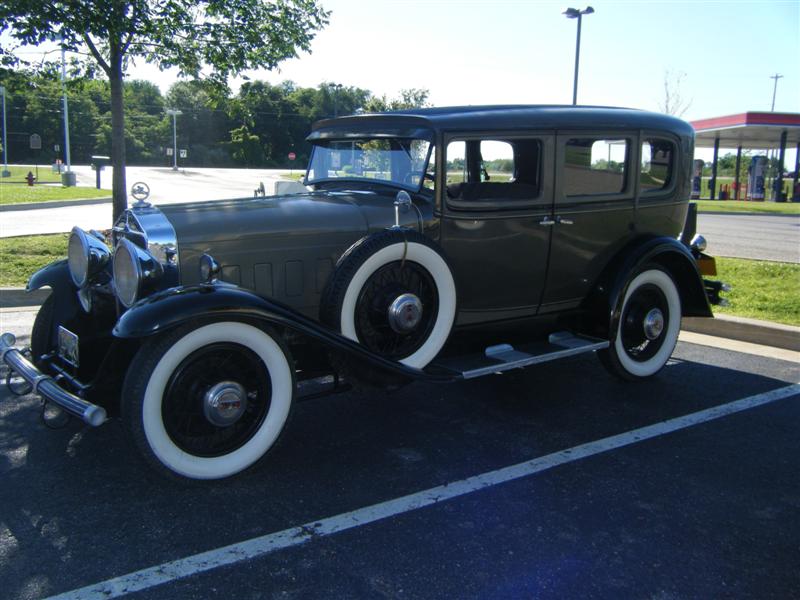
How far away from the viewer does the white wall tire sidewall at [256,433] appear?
2875mm

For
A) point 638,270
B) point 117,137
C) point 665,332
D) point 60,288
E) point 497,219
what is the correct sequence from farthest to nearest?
point 117,137 < point 665,332 < point 638,270 < point 497,219 < point 60,288

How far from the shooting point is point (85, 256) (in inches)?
145

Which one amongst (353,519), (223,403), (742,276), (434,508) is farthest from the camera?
(742,276)

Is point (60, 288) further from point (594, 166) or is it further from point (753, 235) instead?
point (753, 235)

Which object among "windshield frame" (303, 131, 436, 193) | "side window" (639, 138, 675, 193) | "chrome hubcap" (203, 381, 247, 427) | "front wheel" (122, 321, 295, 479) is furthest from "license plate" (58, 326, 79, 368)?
"side window" (639, 138, 675, 193)

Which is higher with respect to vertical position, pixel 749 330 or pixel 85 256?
pixel 85 256

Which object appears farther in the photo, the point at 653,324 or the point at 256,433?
the point at 653,324

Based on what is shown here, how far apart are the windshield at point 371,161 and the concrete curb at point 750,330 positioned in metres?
3.73

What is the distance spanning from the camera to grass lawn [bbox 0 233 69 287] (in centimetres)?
778

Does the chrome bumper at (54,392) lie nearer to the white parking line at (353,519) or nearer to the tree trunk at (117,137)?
the white parking line at (353,519)

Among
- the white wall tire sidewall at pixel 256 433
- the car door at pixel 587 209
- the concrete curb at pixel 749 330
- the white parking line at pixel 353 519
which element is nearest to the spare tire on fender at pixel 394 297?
the white wall tire sidewall at pixel 256 433

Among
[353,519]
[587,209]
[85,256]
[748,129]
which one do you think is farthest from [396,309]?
[748,129]

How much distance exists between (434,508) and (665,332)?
2.70 meters

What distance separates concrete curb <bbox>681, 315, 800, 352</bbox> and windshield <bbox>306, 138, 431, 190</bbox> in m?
3.73
